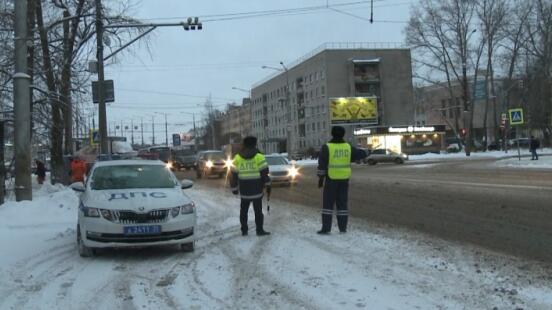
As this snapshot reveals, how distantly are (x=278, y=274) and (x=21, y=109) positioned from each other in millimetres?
8657

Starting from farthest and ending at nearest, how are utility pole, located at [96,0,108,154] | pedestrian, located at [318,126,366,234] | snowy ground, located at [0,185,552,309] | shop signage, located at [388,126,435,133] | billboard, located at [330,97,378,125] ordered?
shop signage, located at [388,126,435,133]
billboard, located at [330,97,378,125]
utility pole, located at [96,0,108,154]
pedestrian, located at [318,126,366,234]
snowy ground, located at [0,185,552,309]

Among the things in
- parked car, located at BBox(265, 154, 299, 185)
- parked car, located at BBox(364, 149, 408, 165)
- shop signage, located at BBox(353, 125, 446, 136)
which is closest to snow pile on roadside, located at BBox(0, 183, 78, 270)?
parked car, located at BBox(265, 154, 299, 185)

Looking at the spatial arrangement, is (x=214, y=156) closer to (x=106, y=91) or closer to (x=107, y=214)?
(x=106, y=91)

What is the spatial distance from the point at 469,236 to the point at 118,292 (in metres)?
5.62

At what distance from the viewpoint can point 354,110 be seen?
72188 mm

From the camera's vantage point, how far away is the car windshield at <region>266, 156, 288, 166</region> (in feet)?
81.6

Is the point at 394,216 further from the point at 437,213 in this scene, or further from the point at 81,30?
the point at 81,30

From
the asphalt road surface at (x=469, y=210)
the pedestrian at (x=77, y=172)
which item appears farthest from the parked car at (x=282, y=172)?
the pedestrian at (x=77, y=172)

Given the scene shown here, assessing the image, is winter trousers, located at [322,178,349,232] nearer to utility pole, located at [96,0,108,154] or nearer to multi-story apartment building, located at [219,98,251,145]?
utility pole, located at [96,0,108,154]

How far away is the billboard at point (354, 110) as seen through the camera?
2820 inches

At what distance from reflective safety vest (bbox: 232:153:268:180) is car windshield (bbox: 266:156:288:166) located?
1416 cm

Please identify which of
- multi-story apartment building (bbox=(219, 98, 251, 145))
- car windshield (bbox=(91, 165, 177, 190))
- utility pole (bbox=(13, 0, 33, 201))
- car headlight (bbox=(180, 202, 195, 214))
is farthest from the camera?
multi-story apartment building (bbox=(219, 98, 251, 145))

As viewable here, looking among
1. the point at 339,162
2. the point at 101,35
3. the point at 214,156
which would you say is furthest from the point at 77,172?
the point at 339,162

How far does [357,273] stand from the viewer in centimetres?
704
